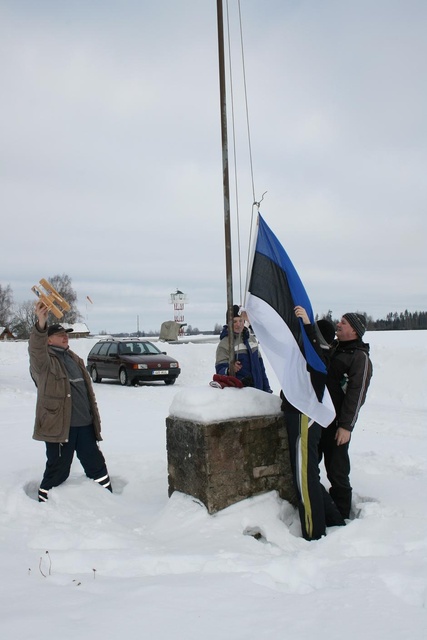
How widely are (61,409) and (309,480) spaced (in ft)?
7.53

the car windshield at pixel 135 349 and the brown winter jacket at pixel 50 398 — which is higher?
the brown winter jacket at pixel 50 398

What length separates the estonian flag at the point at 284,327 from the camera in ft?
14.2

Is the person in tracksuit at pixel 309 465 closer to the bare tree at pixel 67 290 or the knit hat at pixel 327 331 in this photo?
the knit hat at pixel 327 331

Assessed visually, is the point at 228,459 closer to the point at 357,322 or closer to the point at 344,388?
the point at 344,388

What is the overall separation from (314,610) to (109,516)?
219cm

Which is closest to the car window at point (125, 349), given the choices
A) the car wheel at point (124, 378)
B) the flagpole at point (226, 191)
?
the car wheel at point (124, 378)

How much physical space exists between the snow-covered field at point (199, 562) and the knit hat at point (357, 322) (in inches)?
45.7

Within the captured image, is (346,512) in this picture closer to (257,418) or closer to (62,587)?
(257,418)

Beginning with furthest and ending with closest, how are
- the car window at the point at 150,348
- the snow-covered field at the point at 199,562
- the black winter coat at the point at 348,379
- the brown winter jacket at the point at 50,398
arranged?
the car window at the point at 150,348, the brown winter jacket at the point at 50,398, the black winter coat at the point at 348,379, the snow-covered field at the point at 199,562

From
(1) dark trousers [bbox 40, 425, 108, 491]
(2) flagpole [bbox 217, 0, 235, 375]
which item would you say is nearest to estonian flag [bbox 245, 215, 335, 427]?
(2) flagpole [bbox 217, 0, 235, 375]

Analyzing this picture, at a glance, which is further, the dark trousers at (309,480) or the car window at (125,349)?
the car window at (125,349)

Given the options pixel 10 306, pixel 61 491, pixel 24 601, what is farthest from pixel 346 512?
pixel 10 306

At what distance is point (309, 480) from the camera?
429 centimetres

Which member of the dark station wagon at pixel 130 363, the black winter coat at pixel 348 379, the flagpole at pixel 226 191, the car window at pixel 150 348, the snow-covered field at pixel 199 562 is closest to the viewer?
the snow-covered field at pixel 199 562
